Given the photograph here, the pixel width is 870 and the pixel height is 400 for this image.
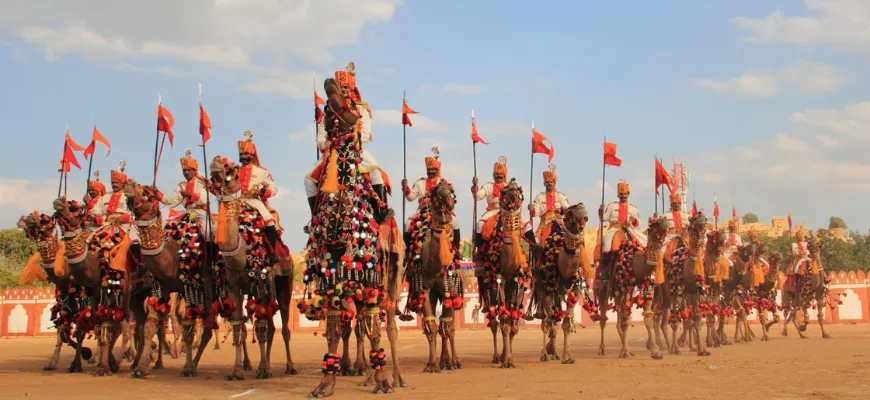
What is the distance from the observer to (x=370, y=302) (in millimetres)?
10203

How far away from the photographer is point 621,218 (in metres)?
17.5

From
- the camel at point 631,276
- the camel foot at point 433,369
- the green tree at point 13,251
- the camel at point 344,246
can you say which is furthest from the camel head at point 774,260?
the green tree at point 13,251

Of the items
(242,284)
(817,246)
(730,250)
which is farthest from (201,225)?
(817,246)

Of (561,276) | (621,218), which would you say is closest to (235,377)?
(561,276)

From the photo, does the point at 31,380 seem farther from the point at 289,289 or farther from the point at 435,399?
the point at 435,399

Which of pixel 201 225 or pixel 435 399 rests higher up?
pixel 201 225

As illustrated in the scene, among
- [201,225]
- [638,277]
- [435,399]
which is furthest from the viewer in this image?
[638,277]

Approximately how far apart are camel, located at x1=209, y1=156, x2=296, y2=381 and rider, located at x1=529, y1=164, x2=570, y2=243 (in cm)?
598

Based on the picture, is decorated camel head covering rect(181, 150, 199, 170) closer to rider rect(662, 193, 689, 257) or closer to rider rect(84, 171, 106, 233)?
rider rect(84, 171, 106, 233)

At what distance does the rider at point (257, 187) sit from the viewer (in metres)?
12.6

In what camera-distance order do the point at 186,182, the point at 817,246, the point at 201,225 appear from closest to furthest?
the point at 201,225
the point at 186,182
the point at 817,246

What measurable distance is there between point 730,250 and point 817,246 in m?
3.79

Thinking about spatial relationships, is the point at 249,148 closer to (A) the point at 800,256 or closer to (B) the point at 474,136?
(B) the point at 474,136

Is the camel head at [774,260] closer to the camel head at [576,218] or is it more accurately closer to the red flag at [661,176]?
the red flag at [661,176]
